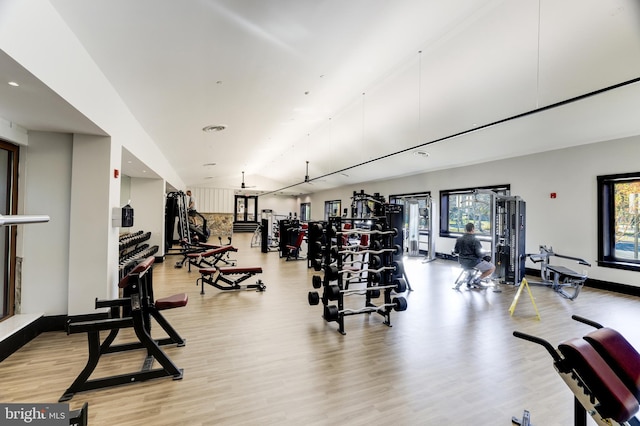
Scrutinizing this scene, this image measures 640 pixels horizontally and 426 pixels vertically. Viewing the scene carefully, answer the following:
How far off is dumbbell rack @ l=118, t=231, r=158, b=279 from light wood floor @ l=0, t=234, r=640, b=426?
1933mm

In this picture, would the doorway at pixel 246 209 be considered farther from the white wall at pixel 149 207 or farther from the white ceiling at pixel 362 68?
the white ceiling at pixel 362 68

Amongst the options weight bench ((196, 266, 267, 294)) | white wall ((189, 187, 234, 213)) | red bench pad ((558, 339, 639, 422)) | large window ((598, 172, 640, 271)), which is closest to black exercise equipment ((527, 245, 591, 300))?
large window ((598, 172, 640, 271))

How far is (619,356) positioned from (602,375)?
0.95 ft

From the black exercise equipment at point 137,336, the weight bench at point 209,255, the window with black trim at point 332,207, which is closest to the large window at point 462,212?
the weight bench at point 209,255

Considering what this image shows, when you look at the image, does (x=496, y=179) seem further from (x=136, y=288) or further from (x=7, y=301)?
(x=7, y=301)

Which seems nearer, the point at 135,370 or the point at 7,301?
the point at 135,370

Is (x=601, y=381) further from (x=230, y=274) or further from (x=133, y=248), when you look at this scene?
(x=133, y=248)

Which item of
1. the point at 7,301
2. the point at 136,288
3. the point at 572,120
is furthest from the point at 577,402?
the point at 572,120

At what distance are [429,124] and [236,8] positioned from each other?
17.8ft

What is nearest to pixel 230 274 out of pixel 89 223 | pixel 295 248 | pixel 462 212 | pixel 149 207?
pixel 89 223

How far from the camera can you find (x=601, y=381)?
1.27 meters

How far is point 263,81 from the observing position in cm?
395

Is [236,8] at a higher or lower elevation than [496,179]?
higher

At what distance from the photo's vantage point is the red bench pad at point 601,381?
124cm
